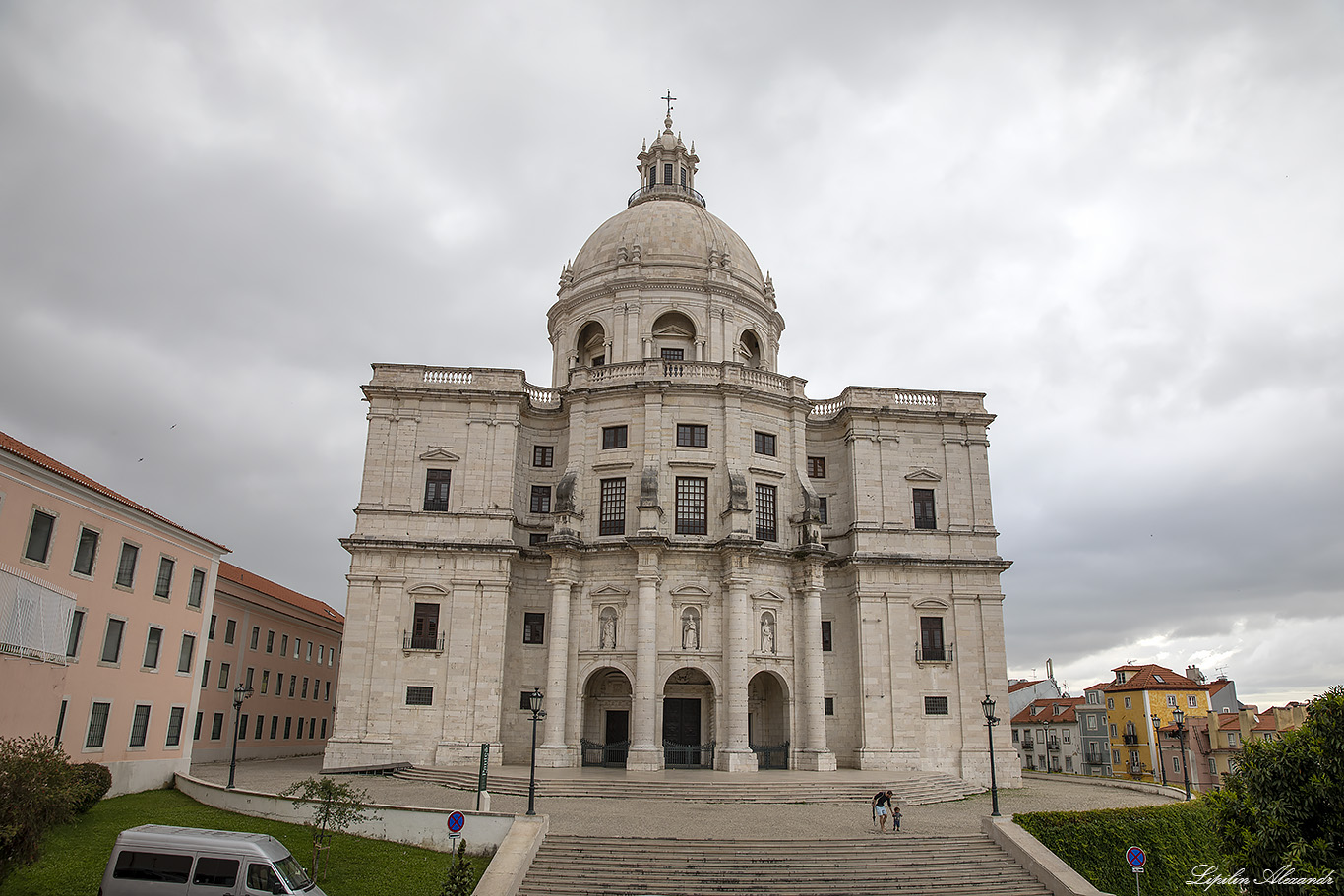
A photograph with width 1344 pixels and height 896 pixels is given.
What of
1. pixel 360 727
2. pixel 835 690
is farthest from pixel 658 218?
pixel 360 727

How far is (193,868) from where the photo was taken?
54.6 feet

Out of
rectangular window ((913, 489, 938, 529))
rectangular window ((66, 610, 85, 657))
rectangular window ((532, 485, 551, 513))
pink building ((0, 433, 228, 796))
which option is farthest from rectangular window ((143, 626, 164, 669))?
rectangular window ((913, 489, 938, 529))

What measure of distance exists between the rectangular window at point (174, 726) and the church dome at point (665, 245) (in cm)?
2706

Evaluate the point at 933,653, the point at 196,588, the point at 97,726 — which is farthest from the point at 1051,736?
the point at 97,726

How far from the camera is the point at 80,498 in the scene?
90.3 ft

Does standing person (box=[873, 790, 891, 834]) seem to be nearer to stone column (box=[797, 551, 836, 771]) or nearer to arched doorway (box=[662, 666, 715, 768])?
stone column (box=[797, 551, 836, 771])

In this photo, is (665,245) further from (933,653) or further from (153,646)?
(153,646)

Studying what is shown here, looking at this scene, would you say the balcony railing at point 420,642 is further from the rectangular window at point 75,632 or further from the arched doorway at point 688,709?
the rectangular window at point 75,632

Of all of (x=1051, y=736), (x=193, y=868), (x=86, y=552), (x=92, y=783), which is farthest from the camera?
(x=1051, y=736)

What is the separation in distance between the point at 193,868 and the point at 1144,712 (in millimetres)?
62215

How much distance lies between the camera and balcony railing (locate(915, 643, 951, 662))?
3994 centimetres

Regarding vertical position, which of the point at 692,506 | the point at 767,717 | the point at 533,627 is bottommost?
the point at 767,717

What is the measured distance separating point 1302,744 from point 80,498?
3162cm

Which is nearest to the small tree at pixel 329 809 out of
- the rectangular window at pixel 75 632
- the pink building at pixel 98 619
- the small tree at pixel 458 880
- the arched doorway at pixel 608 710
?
the small tree at pixel 458 880
